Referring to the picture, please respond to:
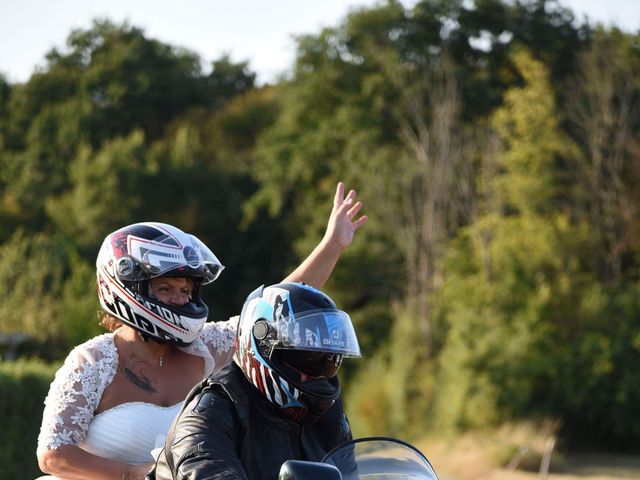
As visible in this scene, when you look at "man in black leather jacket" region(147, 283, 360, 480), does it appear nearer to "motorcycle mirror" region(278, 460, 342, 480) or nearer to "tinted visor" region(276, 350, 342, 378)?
"tinted visor" region(276, 350, 342, 378)

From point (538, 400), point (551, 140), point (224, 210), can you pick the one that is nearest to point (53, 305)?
point (538, 400)

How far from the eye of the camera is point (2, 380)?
10859 mm

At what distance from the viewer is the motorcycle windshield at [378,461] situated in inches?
138

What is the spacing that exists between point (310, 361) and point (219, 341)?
4.32 feet

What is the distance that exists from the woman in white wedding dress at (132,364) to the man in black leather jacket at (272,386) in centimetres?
67

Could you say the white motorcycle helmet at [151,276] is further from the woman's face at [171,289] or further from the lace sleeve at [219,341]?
the lace sleeve at [219,341]

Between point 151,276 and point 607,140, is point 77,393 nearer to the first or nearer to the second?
point 151,276

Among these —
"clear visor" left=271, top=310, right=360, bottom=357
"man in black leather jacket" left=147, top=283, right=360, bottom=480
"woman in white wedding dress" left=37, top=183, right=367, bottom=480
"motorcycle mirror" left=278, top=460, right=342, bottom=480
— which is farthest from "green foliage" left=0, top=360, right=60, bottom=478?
"motorcycle mirror" left=278, top=460, right=342, bottom=480

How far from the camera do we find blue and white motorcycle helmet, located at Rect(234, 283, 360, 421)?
375cm

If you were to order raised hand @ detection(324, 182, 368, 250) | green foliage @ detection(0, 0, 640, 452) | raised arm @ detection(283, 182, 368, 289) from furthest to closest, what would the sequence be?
green foliage @ detection(0, 0, 640, 452)
raised hand @ detection(324, 182, 368, 250)
raised arm @ detection(283, 182, 368, 289)

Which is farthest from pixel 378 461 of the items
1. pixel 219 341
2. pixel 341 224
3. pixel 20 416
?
pixel 20 416

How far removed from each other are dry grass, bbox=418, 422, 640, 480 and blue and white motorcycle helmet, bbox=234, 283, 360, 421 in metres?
22.4

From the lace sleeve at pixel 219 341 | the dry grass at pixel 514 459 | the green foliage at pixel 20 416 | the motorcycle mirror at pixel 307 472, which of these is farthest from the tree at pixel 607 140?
the motorcycle mirror at pixel 307 472

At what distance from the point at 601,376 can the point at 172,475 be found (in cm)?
2982
